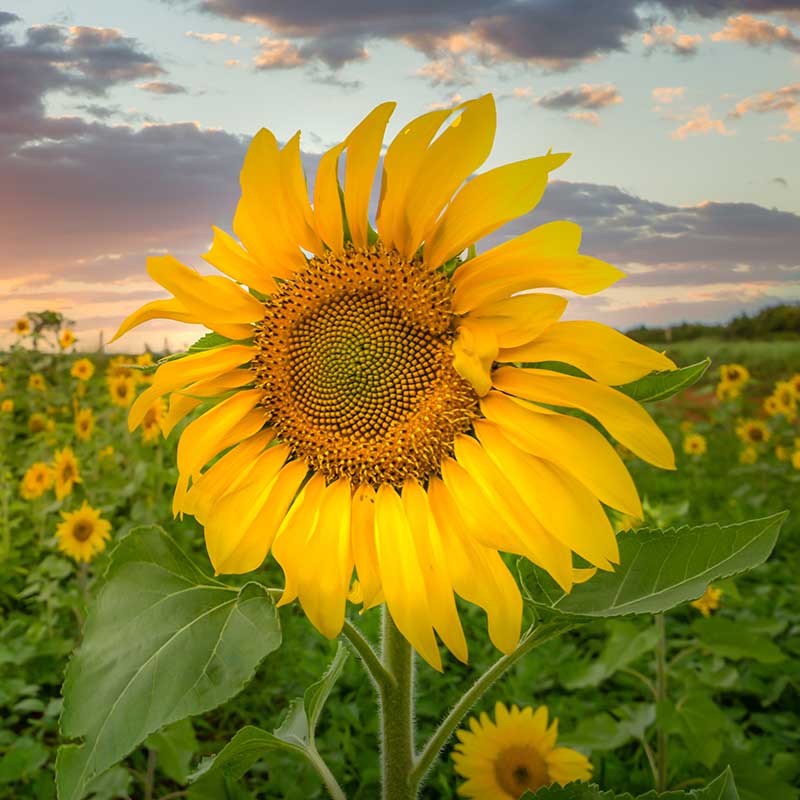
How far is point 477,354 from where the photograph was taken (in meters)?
1.10

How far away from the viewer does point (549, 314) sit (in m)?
1.08

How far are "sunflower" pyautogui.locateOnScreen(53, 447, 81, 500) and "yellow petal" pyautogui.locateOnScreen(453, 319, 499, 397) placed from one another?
3.48 meters

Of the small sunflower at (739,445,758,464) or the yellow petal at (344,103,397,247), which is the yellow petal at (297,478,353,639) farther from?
the small sunflower at (739,445,758,464)

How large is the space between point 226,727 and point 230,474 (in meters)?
2.20

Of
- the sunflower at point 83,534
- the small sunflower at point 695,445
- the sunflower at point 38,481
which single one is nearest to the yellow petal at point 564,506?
the sunflower at point 83,534

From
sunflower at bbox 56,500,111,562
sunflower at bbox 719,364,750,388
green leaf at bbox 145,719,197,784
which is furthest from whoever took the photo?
sunflower at bbox 719,364,750,388

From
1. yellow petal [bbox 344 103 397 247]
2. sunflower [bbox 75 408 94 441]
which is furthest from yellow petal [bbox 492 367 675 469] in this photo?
sunflower [bbox 75 408 94 441]

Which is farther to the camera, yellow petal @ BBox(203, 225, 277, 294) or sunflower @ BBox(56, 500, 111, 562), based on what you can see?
sunflower @ BBox(56, 500, 111, 562)

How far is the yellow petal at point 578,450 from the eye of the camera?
108 centimetres

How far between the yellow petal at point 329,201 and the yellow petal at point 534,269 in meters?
0.18

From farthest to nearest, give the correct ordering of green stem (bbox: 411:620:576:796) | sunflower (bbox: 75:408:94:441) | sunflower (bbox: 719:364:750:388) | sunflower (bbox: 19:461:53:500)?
sunflower (bbox: 719:364:750:388), sunflower (bbox: 75:408:94:441), sunflower (bbox: 19:461:53:500), green stem (bbox: 411:620:576:796)

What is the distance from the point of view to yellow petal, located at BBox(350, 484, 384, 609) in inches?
46.8

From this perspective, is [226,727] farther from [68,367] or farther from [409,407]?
[68,367]

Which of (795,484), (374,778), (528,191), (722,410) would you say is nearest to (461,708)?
(528,191)
